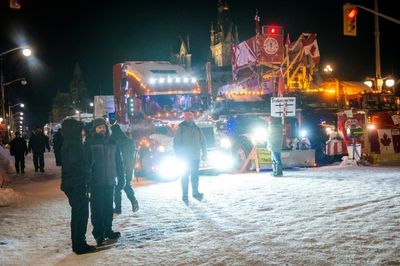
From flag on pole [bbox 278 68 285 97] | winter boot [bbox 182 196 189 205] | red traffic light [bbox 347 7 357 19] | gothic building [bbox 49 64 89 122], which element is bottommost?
winter boot [bbox 182 196 189 205]

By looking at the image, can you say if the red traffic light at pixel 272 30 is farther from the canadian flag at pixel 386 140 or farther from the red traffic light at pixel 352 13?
the canadian flag at pixel 386 140

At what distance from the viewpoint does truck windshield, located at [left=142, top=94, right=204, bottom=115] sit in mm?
15242

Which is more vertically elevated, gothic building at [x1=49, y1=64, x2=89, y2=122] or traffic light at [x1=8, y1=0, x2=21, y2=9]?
gothic building at [x1=49, y1=64, x2=89, y2=122]

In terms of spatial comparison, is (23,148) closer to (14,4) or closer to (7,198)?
(14,4)

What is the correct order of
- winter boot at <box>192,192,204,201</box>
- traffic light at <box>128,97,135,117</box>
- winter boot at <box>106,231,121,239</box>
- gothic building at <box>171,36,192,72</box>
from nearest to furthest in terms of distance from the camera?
winter boot at <box>106,231,121,239</box>, winter boot at <box>192,192,204,201</box>, traffic light at <box>128,97,135,117</box>, gothic building at <box>171,36,192,72</box>

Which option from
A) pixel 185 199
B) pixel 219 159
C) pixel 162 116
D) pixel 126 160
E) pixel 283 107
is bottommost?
pixel 185 199

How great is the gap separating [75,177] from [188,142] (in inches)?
161

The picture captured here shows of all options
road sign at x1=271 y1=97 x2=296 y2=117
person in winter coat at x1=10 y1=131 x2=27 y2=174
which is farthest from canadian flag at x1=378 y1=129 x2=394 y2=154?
person in winter coat at x1=10 y1=131 x2=27 y2=174

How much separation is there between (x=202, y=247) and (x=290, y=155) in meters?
10.5

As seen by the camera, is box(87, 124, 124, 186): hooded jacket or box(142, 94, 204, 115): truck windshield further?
box(142, 94, 204, 115): truck windshield

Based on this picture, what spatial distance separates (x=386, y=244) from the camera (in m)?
6.11

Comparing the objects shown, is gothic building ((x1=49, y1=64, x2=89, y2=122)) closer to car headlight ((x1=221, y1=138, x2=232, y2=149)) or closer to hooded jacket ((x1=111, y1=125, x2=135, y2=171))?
car headlight ((x1=221, y1=138, x2=232, y2=149))

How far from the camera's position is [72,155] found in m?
6.48

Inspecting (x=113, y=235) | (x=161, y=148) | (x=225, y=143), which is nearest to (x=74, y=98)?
(x=225, y=143)
